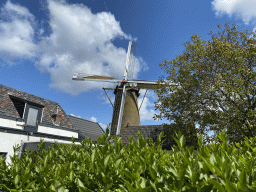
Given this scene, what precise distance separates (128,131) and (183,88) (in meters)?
10.5

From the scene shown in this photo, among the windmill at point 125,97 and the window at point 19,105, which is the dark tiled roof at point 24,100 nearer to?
the window at point 19,105

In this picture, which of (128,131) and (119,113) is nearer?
(128,131)

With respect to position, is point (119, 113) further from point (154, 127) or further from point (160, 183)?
point (160, 183)

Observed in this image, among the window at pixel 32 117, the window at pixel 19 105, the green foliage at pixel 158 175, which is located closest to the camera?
the green foliage at pixel 158 175

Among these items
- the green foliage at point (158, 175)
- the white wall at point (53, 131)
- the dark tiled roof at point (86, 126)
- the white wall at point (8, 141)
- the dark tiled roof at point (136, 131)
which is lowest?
the green foliage at point (158, 175)

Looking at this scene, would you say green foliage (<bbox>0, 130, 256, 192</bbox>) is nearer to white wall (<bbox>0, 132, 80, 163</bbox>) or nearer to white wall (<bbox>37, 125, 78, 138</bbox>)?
white wall (<bbox>0, 132, 80, 163</bbox>)

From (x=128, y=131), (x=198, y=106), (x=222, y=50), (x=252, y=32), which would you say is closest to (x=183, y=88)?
(x=198, y=106)

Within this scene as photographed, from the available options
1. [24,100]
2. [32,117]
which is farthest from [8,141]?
[24,100]

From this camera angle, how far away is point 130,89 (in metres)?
26.5

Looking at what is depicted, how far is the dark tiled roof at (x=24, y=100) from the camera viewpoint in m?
14.7

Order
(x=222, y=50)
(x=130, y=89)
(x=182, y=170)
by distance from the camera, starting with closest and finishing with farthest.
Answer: (x=182, y=170) < (x=222, y=50) < (x=130, y=89)

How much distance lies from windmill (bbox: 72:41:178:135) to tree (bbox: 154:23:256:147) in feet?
35.6

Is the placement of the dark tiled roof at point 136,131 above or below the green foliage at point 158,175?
above

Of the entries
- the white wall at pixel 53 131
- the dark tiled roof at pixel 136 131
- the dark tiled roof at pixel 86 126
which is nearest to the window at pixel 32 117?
the white wall at pixel 53 131
